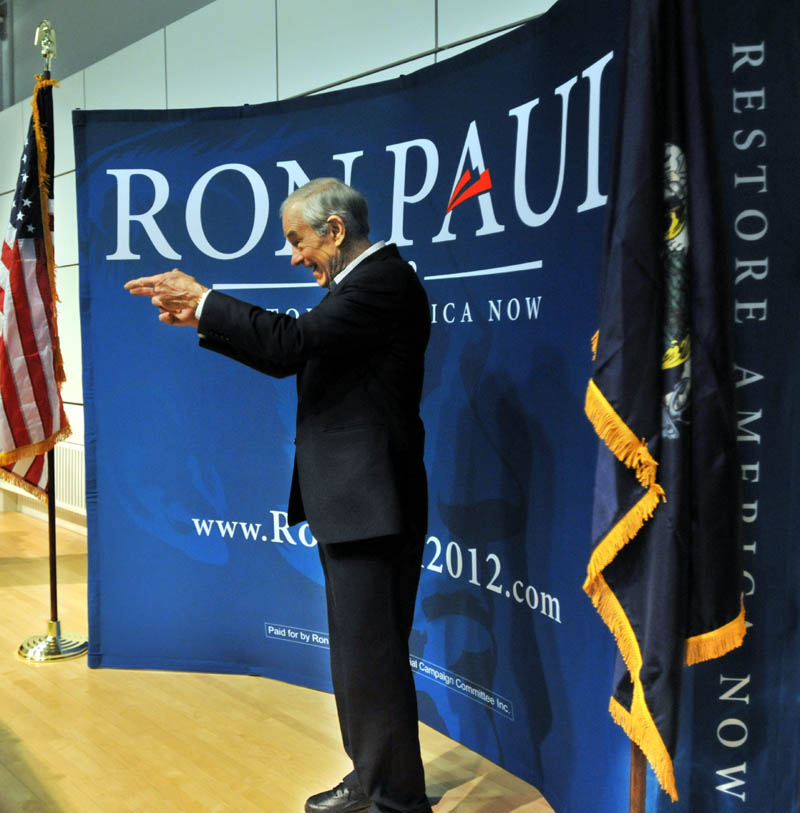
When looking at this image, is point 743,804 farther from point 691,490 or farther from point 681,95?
point 681,95

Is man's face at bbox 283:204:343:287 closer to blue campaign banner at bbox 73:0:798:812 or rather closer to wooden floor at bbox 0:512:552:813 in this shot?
blue campaign banner at bbox 73:0:798:812

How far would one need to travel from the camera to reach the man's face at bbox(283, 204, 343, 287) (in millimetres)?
1969

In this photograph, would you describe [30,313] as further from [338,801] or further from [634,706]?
[634,706]

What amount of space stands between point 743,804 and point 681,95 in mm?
1421

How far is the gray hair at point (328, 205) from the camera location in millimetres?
1952

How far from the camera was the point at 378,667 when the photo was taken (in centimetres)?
196

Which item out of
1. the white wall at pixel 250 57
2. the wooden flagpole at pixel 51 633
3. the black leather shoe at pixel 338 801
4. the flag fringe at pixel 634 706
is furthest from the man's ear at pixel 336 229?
the wooden flagpole at pixel 51 633

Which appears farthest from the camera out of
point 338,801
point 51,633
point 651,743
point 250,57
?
point 250,57

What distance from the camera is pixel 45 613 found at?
13.4 ft

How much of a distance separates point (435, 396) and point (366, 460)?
0.82 meters

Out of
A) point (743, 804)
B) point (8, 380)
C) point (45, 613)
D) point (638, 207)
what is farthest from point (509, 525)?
point (45, 613)

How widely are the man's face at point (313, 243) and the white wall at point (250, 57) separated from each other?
160cm

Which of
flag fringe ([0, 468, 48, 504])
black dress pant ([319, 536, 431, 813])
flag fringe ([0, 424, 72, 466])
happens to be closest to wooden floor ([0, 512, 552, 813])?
black dress pant ([319, 536, 431, 813])

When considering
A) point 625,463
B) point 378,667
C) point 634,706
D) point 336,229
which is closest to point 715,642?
point 634,706
